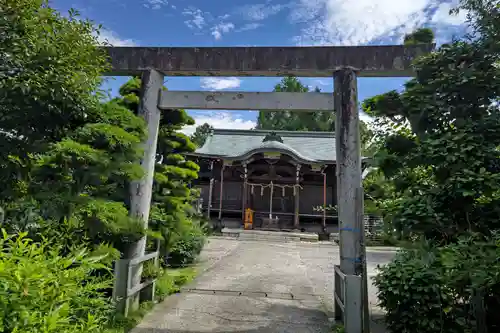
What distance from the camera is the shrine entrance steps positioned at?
14.9 meters

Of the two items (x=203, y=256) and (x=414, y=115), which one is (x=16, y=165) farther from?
(x=203, y=256)

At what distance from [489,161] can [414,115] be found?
0.93 m

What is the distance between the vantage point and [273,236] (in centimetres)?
1504

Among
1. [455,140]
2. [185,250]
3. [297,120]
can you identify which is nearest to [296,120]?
[297,120]

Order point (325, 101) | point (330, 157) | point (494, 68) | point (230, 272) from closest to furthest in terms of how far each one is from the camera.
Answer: point (494, 68) → point (325, 101) → point (230, 272) → point (330, 157)

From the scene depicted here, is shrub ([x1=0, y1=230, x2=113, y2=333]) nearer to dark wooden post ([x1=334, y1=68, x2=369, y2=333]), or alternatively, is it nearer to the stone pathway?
the stone pathway

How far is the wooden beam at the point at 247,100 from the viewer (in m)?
4.73

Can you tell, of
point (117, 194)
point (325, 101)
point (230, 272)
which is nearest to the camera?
point (117, 194)

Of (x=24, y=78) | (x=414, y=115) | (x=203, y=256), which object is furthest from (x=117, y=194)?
(x=203, y=256)

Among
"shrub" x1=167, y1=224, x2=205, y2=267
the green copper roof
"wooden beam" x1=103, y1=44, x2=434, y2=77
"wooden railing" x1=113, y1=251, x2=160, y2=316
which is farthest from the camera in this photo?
the green copper roof

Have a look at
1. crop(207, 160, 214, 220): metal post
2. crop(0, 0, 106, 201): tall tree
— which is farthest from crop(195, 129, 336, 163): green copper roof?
crop(0, 0, 106, 201): tall tree

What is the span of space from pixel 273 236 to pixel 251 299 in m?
9.61

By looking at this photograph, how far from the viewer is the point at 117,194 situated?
443cm

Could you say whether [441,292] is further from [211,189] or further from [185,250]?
[211,189]
